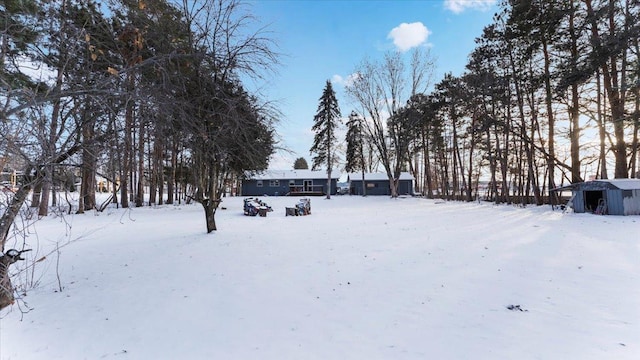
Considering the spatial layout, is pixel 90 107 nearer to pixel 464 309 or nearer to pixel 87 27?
pixel 87 27

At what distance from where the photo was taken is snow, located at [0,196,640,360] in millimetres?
2756

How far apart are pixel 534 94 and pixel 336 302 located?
17957mm

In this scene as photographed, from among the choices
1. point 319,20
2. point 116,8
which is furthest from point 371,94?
point 116,8

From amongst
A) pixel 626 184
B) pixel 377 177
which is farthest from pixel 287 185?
pixel 626 184

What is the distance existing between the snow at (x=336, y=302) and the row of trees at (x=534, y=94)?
7368mm

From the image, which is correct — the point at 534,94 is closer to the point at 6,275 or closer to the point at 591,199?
the point at 591,199

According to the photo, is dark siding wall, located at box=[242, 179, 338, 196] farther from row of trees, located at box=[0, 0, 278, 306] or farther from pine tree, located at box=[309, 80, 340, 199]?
row of trees, located at box=[0, 0, 278, 306]

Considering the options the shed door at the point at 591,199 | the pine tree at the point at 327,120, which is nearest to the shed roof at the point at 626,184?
the shed door at the point at 591,199

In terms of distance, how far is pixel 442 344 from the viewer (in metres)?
2.75

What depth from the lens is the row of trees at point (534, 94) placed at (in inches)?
422

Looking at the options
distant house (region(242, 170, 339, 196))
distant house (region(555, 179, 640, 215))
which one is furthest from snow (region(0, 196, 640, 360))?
distant house (region(242, 170, 339, 196))

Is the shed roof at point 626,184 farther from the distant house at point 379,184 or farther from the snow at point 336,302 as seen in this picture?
the distant house at point 379,184

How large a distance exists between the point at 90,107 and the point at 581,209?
16.4 metres

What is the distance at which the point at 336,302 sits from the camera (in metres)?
3.76
